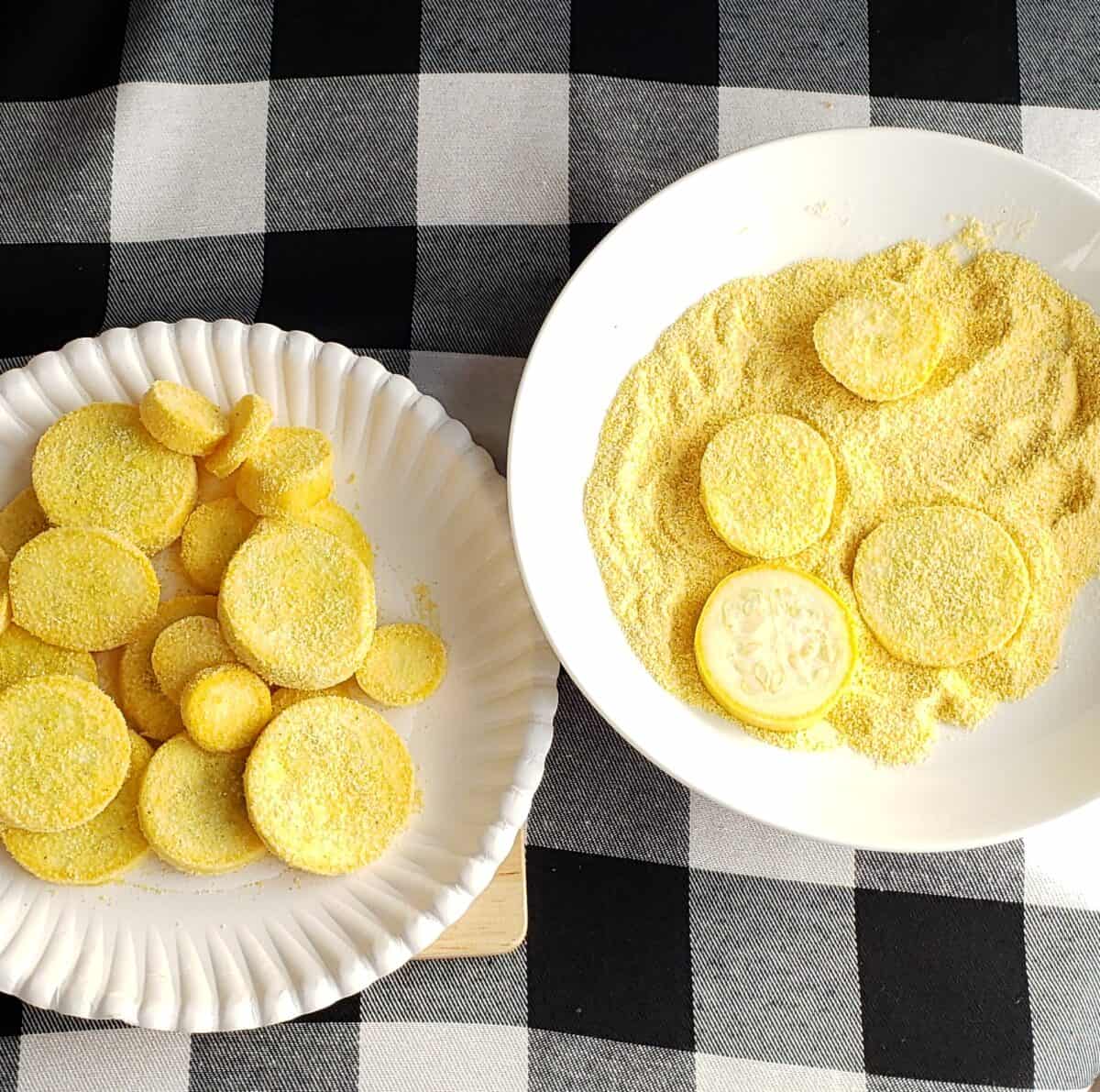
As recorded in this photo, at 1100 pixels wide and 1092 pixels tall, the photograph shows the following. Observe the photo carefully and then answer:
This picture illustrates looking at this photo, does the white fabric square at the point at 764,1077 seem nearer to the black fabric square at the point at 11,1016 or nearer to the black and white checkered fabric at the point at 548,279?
the black and white checkered fabric at the point at 548,279

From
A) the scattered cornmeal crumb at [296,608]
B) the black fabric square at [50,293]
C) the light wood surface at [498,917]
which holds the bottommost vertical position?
the light wood surface at [498,917]

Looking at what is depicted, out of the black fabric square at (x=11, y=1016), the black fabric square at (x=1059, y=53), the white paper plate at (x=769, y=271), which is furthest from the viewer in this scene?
the black fabric square at (x=1059, y=53)

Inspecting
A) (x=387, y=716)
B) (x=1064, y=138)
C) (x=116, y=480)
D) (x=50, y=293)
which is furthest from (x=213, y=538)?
(x=1064, y=138)

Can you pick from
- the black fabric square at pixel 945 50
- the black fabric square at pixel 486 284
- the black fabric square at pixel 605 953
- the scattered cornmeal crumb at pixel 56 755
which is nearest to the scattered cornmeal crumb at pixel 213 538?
the scattered cornmeal crumb at pixel 56 755

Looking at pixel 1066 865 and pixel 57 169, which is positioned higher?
pixel 57 169

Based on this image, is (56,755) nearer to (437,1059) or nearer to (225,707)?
(225,707)

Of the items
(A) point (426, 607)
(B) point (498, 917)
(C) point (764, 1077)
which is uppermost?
(A) point (426, 607)
